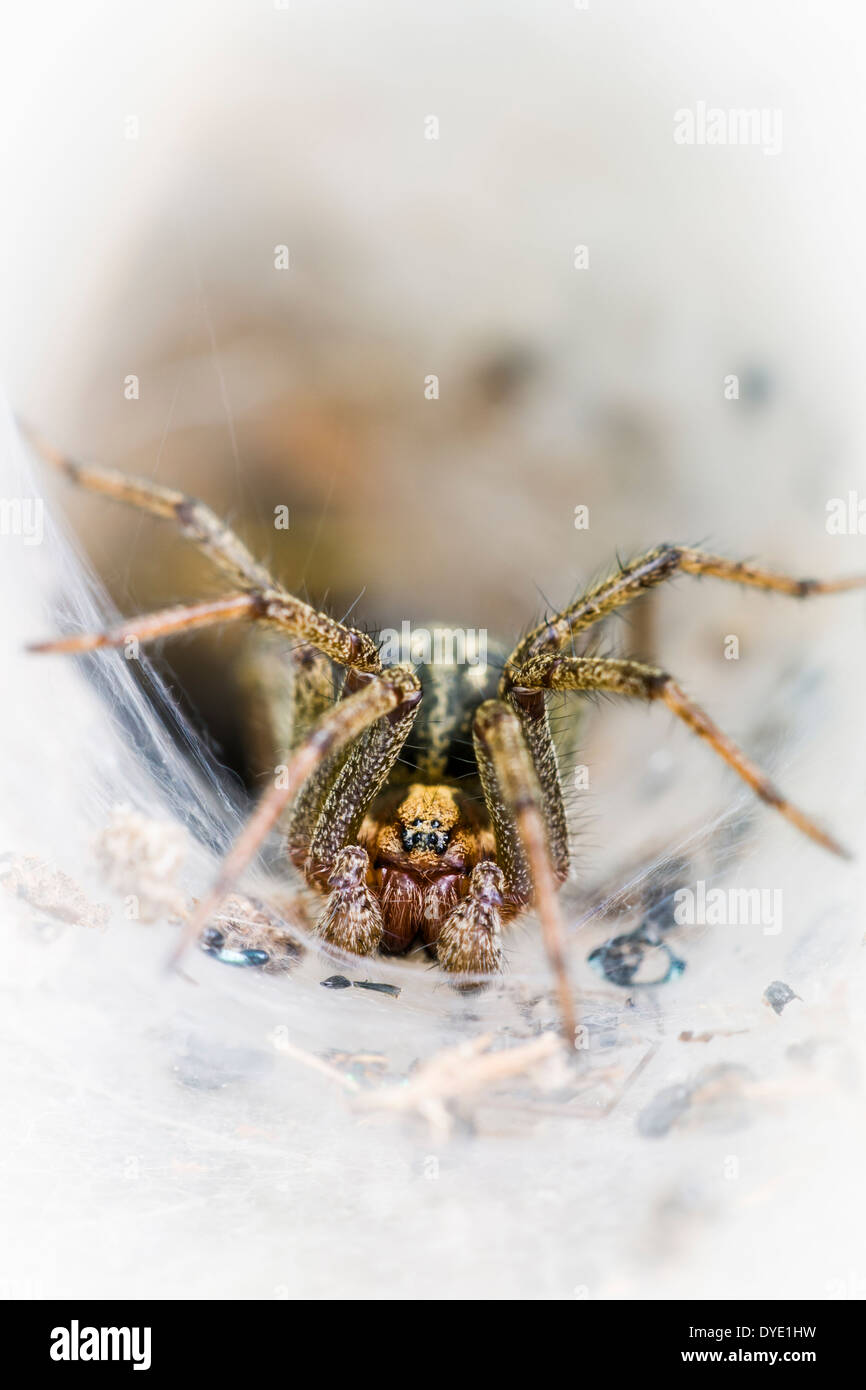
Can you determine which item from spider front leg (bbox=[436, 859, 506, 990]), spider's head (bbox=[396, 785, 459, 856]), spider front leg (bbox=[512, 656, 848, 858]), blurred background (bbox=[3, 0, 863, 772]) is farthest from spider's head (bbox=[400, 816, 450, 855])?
blurred background (bbox=[3, 0, 863, 772])

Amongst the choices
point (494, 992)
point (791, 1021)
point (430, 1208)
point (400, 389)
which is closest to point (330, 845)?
point (494, 992)

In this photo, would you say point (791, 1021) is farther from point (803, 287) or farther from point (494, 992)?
point (803, 287)

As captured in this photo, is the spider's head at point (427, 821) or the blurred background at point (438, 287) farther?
the blurred background at point (438, 287)

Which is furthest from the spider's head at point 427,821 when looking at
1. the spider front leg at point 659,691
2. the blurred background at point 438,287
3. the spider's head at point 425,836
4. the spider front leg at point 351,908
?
the blurred background at point 438,287

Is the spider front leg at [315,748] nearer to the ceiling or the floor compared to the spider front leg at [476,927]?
nearer to the ceiling

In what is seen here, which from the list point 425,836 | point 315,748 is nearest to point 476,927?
point 425,836

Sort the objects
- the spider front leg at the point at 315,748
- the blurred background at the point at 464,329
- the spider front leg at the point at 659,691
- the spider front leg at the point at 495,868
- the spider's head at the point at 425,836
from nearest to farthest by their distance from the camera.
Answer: the spider front leg at the point at 315,748, the spider front leg at the point at 659,691, the spider front leg at the point at 495,868, the spider's head at the point at 425,836, the blurred background at the point at 464,329

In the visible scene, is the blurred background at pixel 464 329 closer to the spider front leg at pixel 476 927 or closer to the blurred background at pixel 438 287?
the blurred background at pixel 438 287

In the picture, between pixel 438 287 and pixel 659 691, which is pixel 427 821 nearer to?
pixel 659 691
